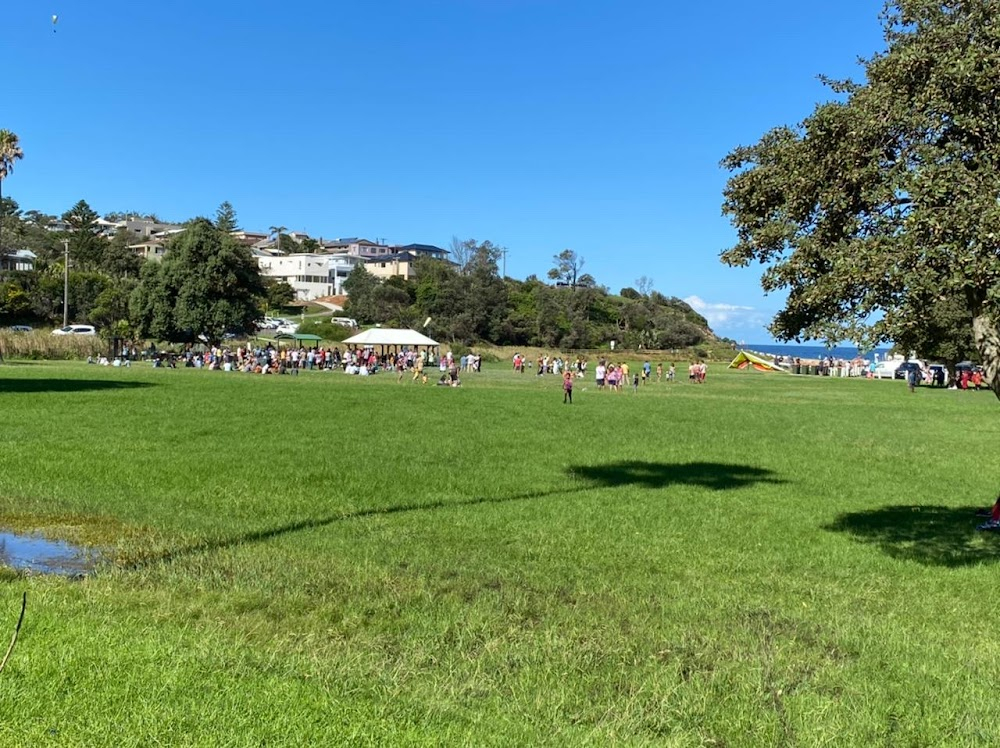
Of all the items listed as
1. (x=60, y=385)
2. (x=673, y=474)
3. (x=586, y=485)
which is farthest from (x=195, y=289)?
(x=586, y=485)

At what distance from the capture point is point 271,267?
15888cm

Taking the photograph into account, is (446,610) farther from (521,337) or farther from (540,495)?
(521,337)

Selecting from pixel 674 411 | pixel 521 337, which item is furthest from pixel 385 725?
pixel 521 337

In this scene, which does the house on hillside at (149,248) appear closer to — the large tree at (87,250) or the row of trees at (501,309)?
the large tree at (87,250)

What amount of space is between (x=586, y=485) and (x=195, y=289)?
65805mm

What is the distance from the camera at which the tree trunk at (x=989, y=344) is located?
25.2ft

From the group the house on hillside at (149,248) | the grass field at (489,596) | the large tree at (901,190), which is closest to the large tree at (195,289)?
the grass field at (489,596)

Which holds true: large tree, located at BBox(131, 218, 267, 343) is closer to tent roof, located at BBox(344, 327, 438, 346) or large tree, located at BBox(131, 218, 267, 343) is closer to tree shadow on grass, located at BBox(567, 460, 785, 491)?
tent roof, located at BBox(344, 327, 438, 346)

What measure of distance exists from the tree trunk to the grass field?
7.13ft

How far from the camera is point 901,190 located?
7.76 metres

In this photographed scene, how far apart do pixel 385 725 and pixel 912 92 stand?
751 centimetres

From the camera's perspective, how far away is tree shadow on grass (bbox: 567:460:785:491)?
14.9m

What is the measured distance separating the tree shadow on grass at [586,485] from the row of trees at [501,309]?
9742 cm

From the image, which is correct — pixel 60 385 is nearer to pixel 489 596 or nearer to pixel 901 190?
pixel 489 596
